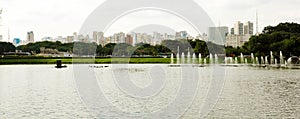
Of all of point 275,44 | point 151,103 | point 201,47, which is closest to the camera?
point 151,103

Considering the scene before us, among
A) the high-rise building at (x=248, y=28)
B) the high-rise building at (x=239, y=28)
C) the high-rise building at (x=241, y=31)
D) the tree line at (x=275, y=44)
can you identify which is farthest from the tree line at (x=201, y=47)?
the high-rise building at (x=239, y=28)

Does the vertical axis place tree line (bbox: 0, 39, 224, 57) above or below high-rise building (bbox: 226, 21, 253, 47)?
below

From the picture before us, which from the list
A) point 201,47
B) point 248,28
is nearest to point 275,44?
point 201,47

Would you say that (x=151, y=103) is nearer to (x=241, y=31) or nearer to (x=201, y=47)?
(x=201, y=47)

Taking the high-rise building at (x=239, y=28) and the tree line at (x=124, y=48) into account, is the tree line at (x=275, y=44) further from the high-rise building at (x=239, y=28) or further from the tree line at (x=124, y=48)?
the high-rise building at (x=239, y=28)

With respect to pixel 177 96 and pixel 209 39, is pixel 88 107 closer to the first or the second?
pixel 177 96

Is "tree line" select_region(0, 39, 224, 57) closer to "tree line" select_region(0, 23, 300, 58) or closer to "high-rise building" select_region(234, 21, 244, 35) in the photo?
"tree line" select_region(0, 23, 300, 58)

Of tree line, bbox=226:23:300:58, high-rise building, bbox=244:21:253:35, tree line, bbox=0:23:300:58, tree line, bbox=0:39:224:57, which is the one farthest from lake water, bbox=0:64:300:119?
high-rise building, bbox=244:21:253:35

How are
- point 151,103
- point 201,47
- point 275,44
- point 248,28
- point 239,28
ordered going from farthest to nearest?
point 239,28, point 248,28, point 201,47, point 275,44, point 151,103

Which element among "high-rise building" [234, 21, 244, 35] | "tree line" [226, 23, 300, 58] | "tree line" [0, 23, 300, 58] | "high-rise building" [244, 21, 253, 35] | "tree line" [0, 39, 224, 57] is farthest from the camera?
"high-rise building" [234, 21, 244, 35]

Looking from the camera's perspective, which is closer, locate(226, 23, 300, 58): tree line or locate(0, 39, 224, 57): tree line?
locate(226, 23, 300, 58): tree line

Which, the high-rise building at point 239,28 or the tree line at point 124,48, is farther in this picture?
the high-rise building at point 239,28

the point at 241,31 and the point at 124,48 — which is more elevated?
the point at 241,31

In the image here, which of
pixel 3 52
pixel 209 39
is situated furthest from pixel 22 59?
pixel 209 39
